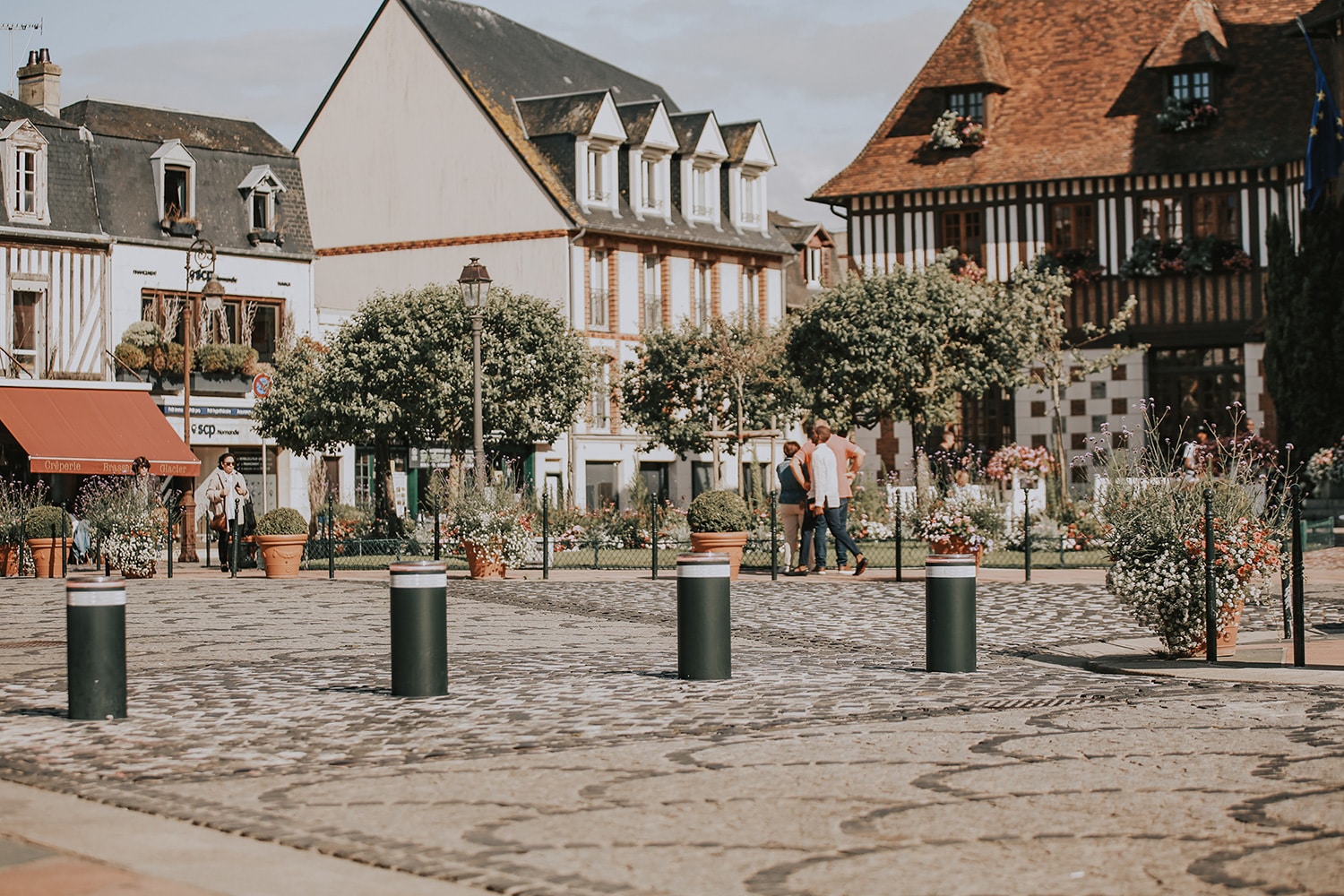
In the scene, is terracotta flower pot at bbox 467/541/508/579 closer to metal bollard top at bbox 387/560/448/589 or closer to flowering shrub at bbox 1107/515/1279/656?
flowering shrub at bbox 1107/515/1279/656

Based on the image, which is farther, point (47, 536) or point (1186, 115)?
point (1186, 115)

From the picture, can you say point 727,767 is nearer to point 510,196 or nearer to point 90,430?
point 90,430

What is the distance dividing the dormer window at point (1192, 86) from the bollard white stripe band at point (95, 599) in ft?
113

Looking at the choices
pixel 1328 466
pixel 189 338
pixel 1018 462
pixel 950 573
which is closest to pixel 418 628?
pixel 950 573

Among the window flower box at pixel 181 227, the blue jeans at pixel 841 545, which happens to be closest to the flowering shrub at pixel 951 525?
the blue jeans at pixel 841 545

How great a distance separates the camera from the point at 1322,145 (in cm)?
3341

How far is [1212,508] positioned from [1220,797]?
5.94 m

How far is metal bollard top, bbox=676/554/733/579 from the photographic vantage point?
11.7m

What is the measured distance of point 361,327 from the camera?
38719mm

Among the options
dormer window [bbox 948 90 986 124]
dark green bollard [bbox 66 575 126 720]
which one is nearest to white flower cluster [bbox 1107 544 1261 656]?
dark green bollard [bbox 66 575 126 720]

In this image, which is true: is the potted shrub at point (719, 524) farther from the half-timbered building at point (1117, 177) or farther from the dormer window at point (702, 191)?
the dormer window at point (702, 191)

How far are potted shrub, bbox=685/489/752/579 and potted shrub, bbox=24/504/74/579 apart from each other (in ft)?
28.9

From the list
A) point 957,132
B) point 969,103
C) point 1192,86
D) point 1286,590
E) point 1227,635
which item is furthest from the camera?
point 969,103

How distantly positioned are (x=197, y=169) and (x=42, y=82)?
388 cm
